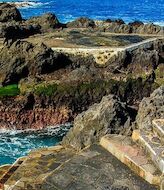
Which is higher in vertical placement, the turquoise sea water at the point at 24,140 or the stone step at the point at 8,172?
the stone step at the point at 8,172

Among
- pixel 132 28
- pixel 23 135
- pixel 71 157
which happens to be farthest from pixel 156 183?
pixel 132 28

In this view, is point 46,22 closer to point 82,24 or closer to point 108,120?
point 82,24

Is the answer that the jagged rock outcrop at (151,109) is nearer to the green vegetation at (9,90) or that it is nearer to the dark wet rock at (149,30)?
the green vegetation at (9,90)

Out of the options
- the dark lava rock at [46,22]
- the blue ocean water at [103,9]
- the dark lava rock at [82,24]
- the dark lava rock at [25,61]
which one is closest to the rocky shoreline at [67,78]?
the dark lava rock at [25,61]

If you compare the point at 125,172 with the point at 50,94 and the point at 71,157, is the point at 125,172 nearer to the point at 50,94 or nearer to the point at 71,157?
the point at 71,157

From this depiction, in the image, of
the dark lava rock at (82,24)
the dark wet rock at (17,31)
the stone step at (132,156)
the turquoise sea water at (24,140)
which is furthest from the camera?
the dark lava rock at (82,24)

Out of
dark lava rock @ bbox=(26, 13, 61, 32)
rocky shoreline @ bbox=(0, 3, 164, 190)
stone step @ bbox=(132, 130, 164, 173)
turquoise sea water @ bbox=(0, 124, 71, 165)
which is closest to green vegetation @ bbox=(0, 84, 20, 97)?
rocky shoreline @ bbox=(0, 3, 164, 190)

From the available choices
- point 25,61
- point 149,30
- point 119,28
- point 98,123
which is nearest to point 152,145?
point 98,123

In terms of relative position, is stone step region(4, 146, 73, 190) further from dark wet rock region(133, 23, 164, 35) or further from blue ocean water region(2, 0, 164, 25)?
blue ocean water region(2, 0, 164, 25)
